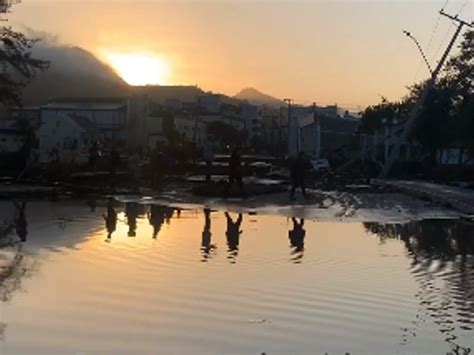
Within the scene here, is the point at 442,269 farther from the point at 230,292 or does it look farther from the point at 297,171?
the point at 297,171

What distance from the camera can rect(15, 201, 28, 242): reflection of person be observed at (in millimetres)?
17469

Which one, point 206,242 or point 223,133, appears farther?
point 223,133

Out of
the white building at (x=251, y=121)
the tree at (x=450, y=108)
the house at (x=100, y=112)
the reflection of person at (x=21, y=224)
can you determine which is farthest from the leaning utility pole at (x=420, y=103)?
the white building at (x=251, y=121)

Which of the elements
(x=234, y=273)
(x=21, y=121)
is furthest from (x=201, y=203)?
(x=21, y=121)

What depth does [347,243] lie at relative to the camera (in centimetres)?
1891

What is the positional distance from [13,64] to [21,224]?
31.7m

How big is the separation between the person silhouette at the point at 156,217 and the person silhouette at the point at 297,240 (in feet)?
10.2

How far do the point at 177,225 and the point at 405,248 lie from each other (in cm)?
609

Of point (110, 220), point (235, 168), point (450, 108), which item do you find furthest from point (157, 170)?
point (450, 108)

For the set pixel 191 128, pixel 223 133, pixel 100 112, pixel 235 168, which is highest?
pixel 100 112

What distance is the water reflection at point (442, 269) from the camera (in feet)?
32.8

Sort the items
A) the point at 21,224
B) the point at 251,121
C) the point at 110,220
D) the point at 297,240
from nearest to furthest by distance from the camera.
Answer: the point at 297,240, the point at 21,224, the point at 110,220, the point at 251,121

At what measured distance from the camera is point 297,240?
19.0 metres

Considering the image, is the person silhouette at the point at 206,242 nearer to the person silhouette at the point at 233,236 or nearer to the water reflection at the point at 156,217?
the person silhouette at the point at 233,236
